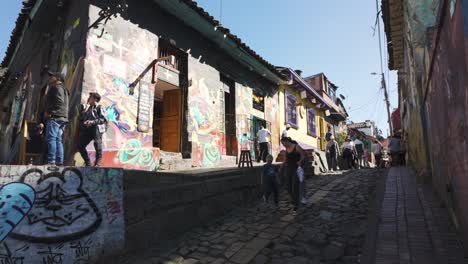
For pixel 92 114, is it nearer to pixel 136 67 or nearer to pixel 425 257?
pixel 136 67

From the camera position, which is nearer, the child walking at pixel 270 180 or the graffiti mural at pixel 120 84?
the child walking at pixel 270 180

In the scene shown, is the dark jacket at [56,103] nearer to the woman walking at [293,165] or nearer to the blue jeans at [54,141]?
the blue jeans at [54,141]

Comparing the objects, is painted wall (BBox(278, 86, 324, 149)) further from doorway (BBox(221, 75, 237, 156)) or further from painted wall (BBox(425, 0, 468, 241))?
painted wall (BBox(425, 0, 468, 241))

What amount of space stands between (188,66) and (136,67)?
211 centimetres

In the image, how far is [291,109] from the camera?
1630 cm

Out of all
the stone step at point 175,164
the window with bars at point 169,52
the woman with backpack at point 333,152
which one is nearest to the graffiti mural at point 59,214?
the stone step at point 175,164

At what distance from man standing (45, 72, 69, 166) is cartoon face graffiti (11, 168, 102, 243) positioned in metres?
1.29

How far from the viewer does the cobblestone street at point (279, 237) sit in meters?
3.63

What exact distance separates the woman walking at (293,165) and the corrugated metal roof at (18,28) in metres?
7.84

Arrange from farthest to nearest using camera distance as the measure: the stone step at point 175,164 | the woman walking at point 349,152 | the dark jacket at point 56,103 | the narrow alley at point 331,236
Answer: the woman walking at point 349,152 → the stone step at point 175,164 → the dark jacket at point 56,103 → the narrow alley at point 331,236

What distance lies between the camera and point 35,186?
304cm

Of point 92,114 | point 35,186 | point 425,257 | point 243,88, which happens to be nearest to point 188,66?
point 243,88

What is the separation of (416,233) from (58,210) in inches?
173

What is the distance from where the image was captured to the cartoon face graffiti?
296 centimetres
